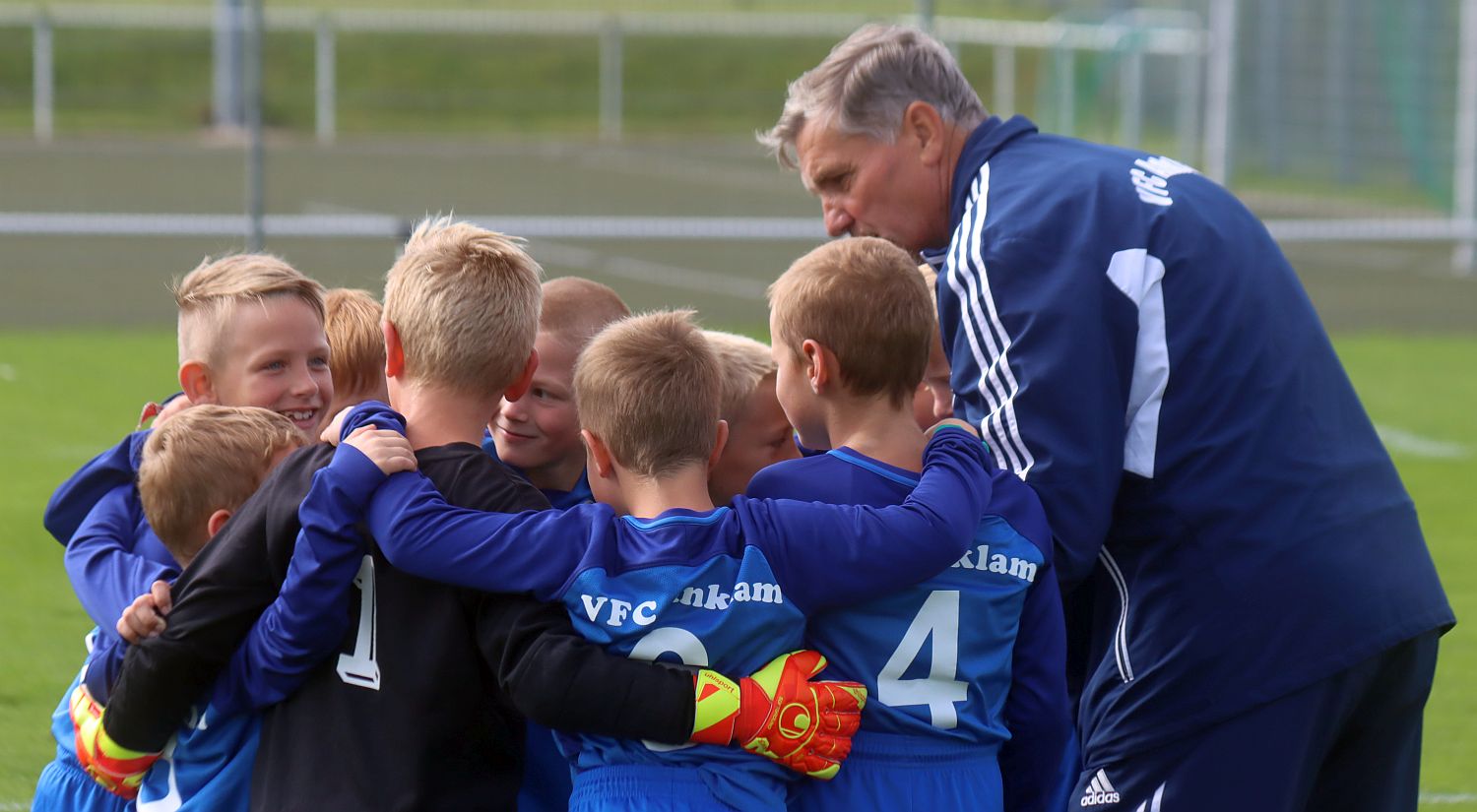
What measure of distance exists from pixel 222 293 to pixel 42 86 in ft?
79.0

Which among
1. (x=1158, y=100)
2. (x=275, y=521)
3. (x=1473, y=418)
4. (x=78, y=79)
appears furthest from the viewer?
(x=78, y=79)

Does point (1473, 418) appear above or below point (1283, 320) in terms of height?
below

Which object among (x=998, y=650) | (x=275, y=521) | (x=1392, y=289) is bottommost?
(x=1392, y=289)

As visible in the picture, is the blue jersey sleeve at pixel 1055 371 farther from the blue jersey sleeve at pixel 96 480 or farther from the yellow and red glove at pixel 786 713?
the blue jersey sleeve at pixel 96 480

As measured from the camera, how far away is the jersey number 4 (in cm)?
279

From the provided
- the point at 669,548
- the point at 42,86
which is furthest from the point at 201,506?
the point at 42,86

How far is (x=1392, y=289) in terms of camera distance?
15.7 metres

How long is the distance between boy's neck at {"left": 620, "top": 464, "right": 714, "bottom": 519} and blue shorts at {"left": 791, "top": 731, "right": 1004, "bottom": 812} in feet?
1.56

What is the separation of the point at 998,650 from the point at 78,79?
29319 mm

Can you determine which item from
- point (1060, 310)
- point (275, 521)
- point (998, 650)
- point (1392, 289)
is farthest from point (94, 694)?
point (1392, 289)

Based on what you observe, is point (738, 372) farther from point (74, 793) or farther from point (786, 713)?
point (74, 793)

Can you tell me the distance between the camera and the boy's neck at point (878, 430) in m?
2.85

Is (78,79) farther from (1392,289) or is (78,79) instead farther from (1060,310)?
(1060,310)

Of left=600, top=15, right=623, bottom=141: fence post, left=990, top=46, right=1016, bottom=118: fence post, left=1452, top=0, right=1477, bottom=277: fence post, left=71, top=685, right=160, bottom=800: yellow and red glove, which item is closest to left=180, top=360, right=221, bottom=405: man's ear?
left=71, top=685, right=160, bottom=800: yellow and red glove
